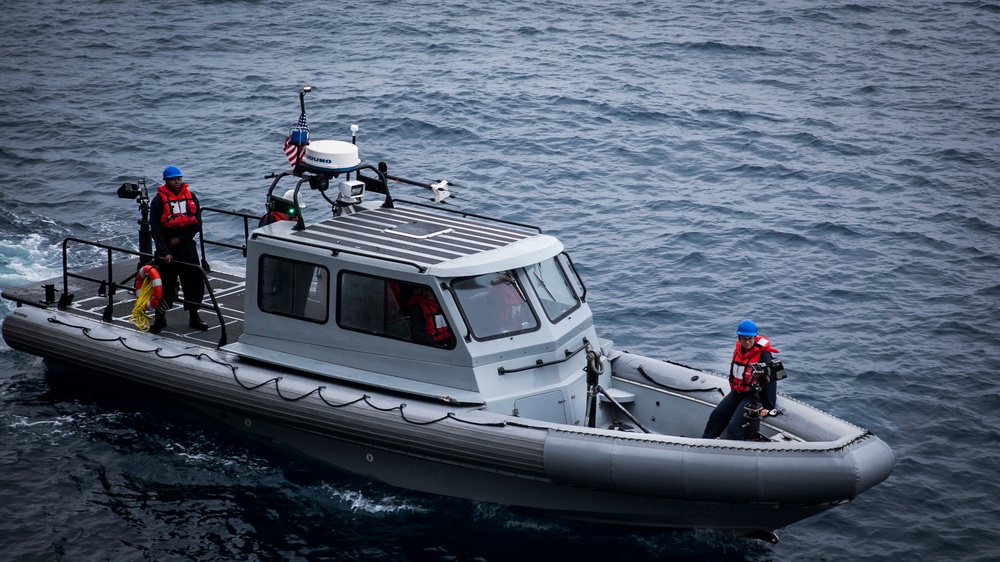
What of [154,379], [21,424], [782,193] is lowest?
[21,424]

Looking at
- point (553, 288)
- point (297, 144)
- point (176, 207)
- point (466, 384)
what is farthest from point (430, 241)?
point (176, 207)

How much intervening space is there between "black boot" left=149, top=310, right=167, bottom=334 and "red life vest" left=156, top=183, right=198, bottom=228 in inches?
38.9

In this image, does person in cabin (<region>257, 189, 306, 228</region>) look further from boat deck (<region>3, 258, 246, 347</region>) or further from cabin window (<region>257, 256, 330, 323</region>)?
boat deck (<region>3, 258, 246, 347</region>)

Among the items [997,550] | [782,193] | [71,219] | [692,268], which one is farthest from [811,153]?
[71,219]

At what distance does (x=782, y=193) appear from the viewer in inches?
739

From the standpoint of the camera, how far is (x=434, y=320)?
32.3ft

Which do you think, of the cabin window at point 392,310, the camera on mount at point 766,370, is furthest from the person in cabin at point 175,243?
the camera on mount at point 766,370

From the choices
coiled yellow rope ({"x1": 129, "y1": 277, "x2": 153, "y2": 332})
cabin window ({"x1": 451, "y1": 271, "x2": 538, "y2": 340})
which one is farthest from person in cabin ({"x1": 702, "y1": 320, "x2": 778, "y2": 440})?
coiled yellow rope ({"x1": 129, "y1": 277, "x2": 153, "y2": 332})

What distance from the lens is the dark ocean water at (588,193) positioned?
32.7ft

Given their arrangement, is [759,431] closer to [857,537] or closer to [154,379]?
[857,537]

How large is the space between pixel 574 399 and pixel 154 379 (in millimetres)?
4472

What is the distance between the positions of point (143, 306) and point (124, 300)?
125 cm

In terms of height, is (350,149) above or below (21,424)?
above

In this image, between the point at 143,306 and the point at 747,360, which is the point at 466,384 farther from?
the point at 143,306
